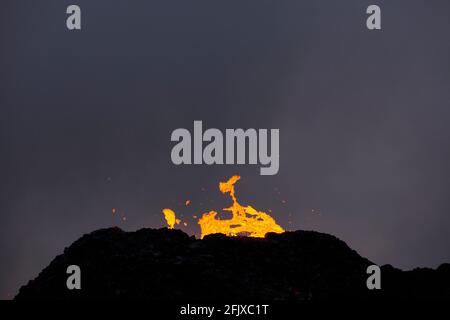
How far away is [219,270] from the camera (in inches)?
1237

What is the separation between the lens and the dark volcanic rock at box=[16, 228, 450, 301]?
30297 millimetres

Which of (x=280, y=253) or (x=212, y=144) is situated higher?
(x=212, y=144)

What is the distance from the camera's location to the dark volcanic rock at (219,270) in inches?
1193

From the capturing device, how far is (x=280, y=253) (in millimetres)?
34625

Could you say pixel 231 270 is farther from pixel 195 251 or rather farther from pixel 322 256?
pixel 322 256
